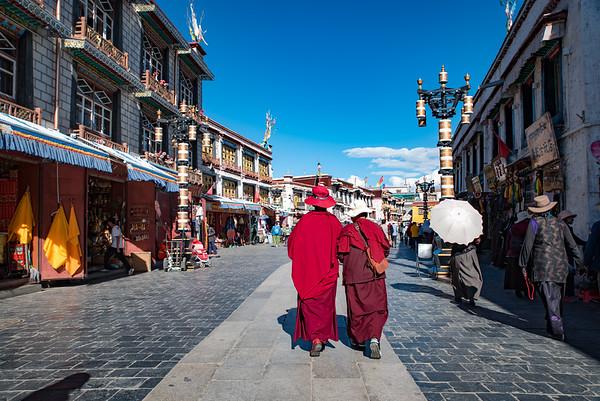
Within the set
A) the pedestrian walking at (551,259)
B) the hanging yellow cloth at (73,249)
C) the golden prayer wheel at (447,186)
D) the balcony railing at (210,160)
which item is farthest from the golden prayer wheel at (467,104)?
the balcony railing at (210,160)

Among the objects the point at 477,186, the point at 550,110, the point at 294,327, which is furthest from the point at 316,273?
the point at 477,186

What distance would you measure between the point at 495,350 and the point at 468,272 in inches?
106

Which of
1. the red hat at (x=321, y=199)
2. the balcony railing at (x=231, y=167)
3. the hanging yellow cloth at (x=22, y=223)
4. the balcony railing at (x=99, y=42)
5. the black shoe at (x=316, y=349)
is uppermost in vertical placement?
the balcony railing at (x=99, y=42)

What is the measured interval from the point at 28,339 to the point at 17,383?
1.79m

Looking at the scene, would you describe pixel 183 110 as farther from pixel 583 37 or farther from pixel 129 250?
pixel 583 37

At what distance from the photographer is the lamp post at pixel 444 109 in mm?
11164

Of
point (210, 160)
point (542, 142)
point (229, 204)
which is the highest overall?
point (210, 160)

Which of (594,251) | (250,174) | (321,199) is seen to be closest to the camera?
(321,199)

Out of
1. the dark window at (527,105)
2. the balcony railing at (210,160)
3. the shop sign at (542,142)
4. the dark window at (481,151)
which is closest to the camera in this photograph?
the shop sign at (542,142)

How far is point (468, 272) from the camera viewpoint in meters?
7.18

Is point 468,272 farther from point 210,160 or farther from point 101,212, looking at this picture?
point 210,160

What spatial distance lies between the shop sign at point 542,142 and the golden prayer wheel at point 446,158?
239 centimetres

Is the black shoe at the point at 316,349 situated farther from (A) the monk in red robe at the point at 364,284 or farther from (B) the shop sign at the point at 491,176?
(B) the shop sign at the point at 491,176

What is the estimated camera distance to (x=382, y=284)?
454 centimetres
